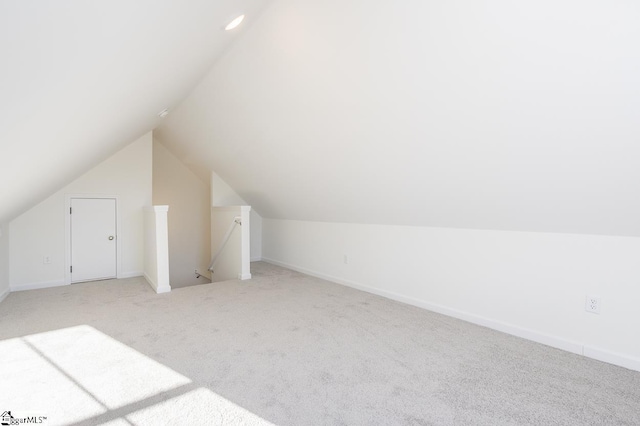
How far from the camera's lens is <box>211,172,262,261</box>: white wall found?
22.3ft

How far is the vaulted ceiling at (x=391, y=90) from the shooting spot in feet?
5.32

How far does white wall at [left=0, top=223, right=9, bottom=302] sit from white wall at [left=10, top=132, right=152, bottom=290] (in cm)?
12

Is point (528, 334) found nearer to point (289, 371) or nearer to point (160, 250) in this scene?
point (289, 371)

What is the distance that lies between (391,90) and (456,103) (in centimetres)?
50

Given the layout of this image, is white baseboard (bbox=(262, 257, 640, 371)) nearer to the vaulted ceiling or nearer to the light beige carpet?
the light beige carpet

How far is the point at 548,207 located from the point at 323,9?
2355 millimetres

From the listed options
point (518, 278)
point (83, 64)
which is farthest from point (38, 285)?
point (518, 278)

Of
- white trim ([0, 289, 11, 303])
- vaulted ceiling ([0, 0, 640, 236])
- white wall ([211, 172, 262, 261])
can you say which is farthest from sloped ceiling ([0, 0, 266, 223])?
white wall ([211, 172, 262, 261])

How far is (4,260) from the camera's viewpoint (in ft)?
14.9

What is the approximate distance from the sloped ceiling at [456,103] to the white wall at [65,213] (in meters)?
2.33

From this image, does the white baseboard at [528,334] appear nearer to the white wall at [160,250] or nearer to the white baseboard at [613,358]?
the white baseboard at [613,358]

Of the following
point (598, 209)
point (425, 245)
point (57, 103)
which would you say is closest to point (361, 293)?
point (425, 245)

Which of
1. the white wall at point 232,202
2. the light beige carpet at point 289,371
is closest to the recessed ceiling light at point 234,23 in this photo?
the light beige carpet at point 289,371

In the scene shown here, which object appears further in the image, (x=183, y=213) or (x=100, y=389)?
(x=183, y=213)
